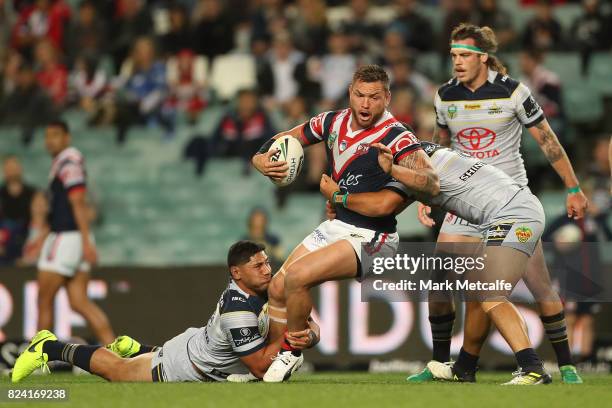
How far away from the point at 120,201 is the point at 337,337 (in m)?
5.06

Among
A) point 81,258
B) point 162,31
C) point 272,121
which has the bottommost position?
point 81,258

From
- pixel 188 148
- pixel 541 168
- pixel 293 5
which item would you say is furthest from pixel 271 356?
pixel 293 5

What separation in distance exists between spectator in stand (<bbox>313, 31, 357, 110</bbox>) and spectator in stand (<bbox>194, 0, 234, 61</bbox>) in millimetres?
1828

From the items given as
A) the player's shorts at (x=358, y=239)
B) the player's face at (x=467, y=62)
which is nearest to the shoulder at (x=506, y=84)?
the player's face at (x=467, y=62)

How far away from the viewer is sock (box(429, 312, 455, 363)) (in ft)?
29.2

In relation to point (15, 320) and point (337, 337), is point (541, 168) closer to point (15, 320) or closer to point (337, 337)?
point (337, 337)

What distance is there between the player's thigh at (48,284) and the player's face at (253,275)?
11.7ft

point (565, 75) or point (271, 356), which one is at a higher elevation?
point (565, 75)

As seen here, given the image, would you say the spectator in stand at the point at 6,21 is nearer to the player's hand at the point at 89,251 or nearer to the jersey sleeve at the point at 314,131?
the player's hand at the point at 89,251

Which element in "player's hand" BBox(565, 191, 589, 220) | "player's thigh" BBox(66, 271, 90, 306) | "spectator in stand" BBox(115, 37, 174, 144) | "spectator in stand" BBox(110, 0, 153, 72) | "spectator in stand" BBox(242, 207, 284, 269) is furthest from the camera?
"spectator in stand" BBox(110, 0, 153, 72)

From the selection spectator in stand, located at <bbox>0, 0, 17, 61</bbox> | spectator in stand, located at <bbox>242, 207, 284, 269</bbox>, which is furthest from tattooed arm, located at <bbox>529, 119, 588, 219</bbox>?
spectator in stand, located at <bbox>0, 0, 17, 61</bbox>

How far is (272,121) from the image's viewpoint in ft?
50.9

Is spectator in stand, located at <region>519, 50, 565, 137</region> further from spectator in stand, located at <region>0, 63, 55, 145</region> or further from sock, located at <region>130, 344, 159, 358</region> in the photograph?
sock, located at <region>130, 344, 159, 358</region>

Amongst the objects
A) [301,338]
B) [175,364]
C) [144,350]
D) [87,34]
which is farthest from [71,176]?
[87,34]
